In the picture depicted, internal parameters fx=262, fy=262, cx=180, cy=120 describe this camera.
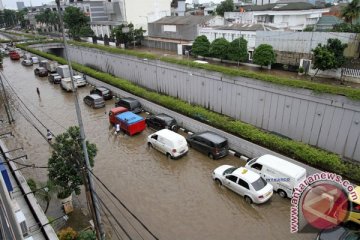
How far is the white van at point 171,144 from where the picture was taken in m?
16.9

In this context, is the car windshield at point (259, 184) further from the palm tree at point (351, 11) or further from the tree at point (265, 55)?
the palm tree at point (351, 11)

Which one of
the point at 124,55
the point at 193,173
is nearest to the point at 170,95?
the point at 124,55

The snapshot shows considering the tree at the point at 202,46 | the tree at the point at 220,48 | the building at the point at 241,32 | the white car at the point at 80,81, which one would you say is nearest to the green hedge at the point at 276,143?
the white car at the point at 80,81

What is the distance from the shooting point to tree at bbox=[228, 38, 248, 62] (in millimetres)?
41688

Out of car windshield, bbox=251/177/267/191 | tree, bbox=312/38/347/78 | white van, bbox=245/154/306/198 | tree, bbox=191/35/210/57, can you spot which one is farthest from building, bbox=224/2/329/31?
car windshield, bbox=251/177/267/191

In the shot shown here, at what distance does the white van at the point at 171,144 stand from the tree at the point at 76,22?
70.1 meters

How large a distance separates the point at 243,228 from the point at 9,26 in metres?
190

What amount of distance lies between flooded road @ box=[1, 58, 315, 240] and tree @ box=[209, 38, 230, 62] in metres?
27.4

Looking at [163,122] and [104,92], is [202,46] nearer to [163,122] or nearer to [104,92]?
[104,92]

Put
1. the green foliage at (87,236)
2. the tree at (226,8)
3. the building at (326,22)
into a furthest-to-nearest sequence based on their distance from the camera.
→ the tree at (226,8), the building at (326,22), the green foliage at (87,236)

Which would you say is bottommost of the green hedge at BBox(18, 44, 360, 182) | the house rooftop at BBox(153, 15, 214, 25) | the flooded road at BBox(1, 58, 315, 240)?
the flooded road at BBox(1, 58, 315, 240)

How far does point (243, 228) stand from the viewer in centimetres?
1170

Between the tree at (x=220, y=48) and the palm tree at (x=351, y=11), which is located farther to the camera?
the tree at (x=220, y=48)

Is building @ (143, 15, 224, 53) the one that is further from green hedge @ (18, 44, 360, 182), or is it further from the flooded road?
the flooded road
